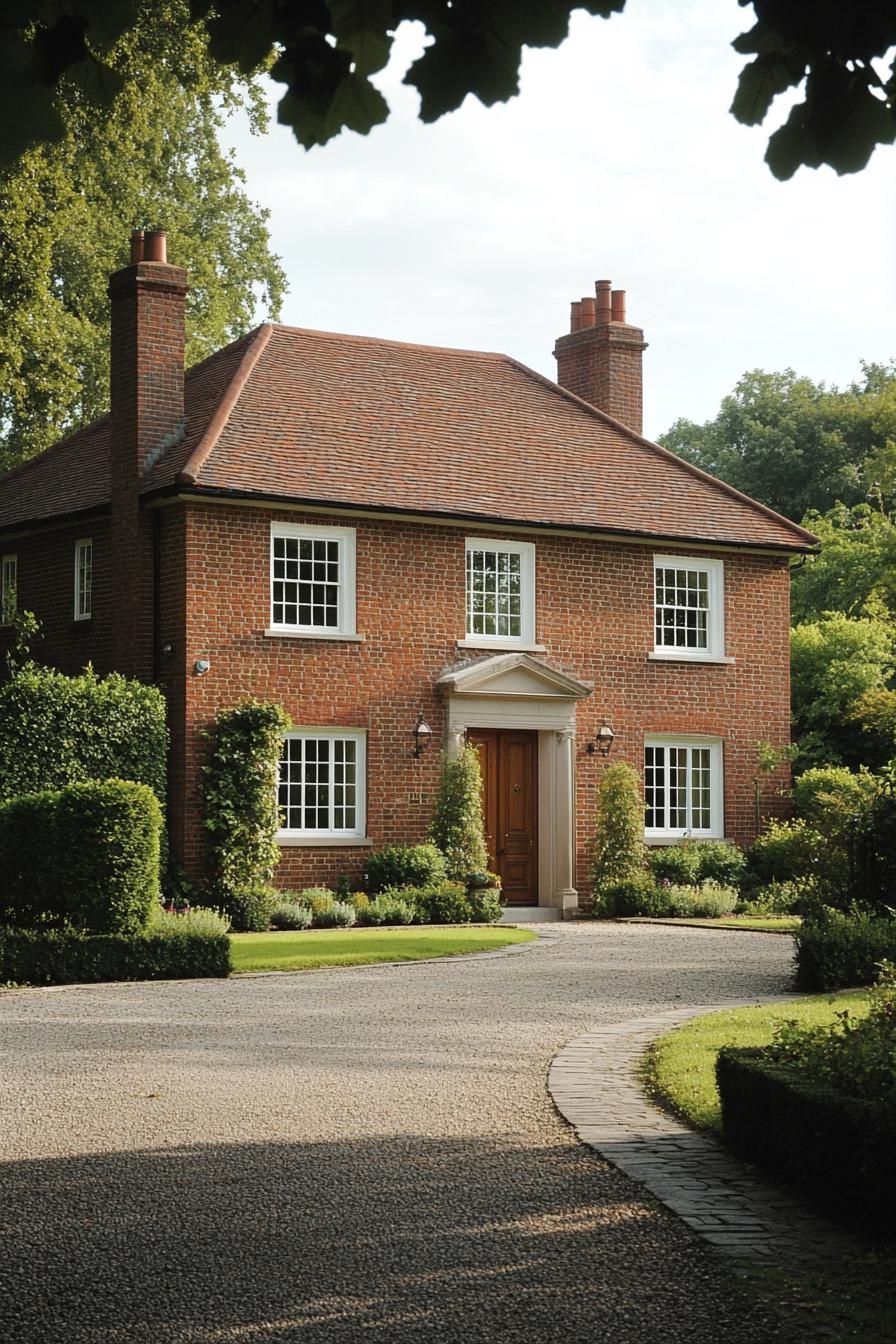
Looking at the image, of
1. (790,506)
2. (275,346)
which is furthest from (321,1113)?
(790,506)

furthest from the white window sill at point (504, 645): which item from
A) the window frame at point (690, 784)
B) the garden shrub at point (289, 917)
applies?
the garden shrub at point (289, 917)

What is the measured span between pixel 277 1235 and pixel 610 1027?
6.19m

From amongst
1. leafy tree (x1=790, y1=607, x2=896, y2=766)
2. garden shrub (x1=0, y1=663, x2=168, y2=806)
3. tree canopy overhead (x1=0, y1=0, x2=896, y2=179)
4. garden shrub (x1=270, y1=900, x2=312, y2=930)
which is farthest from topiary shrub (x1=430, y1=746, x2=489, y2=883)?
tree canopy overhead (x1=0, y1=0, x2=896, y2=179)

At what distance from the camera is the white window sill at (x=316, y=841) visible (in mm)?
23953

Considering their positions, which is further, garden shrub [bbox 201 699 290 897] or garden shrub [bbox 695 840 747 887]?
garden shrub [bbox 695 840 747 887]

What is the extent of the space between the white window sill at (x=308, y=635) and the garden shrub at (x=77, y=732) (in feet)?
6.07

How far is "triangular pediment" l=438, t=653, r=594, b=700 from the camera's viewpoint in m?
25.1

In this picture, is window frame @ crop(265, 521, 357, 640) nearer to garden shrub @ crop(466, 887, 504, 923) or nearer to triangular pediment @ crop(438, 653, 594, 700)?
triangular pediment @ crop(438, 653, 594, 700)

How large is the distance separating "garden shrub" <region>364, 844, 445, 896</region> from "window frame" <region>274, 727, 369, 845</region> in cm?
49

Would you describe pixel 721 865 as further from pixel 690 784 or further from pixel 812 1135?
pixel 812 1135

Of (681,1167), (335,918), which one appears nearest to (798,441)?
(335,918)

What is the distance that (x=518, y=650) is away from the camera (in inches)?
1029

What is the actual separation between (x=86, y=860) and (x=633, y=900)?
10.1 m

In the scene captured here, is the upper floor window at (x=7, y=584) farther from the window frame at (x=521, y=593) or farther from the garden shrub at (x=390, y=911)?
the garden shrub at (x=390, y=911)
